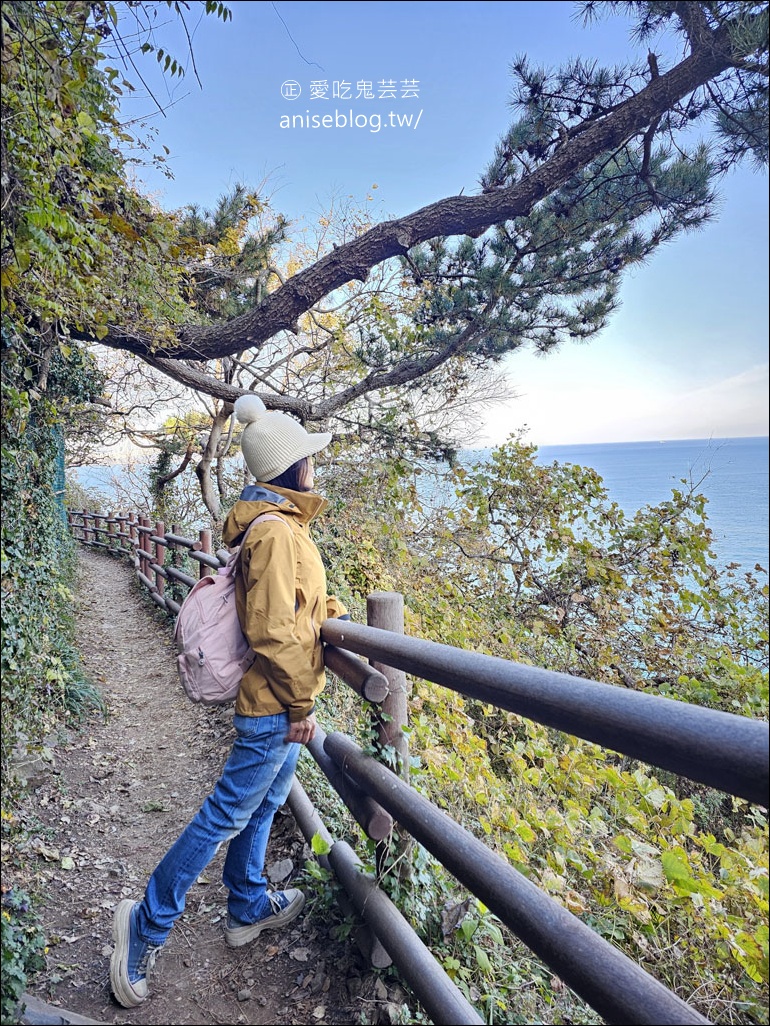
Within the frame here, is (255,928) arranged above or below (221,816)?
below

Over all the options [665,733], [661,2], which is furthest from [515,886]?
[661,2]

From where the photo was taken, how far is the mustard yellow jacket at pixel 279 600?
171cm

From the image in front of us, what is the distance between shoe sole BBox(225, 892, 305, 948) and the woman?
290 millimetres

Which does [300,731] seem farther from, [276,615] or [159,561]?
[159,561]

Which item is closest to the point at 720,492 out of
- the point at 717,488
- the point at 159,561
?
the point at 717,488

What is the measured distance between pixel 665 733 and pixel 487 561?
7.61 m

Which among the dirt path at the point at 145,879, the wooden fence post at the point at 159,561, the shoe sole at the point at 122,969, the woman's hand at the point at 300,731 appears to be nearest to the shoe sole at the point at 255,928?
the dirt path at the point at 145,879

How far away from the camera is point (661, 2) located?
131 inches

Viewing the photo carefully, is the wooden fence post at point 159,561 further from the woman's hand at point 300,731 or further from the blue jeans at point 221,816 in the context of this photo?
the woman's hand at point 300,731

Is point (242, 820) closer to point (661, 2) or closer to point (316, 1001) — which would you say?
point (316, 1001)

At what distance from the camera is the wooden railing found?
79 centimetres

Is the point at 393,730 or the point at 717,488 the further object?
the point at 717,488

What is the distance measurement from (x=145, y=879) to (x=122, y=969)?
39.2 inches

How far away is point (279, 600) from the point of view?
67.2 inches
